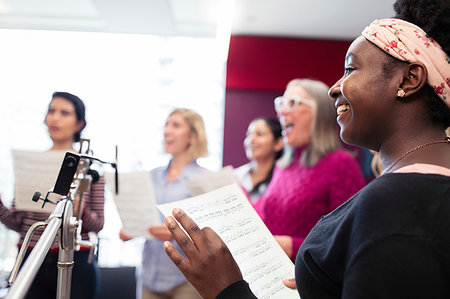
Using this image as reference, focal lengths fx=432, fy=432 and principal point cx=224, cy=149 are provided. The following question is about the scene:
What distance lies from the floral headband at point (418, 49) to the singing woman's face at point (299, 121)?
1.31m

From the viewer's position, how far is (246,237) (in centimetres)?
117

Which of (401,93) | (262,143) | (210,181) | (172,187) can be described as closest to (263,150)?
(262,143)

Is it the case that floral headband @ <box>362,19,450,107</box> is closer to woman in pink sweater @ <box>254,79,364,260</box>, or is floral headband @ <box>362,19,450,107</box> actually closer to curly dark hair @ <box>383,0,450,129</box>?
curly dark hair @ <box>383,0,450,129</box>

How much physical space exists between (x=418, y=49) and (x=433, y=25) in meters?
0.09

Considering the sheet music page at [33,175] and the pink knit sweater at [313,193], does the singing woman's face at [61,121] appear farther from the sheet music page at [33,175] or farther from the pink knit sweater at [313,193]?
the pink knit sweater at [313,193]

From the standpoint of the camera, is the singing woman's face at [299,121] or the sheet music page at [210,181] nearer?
the sheet music page at [210,181]

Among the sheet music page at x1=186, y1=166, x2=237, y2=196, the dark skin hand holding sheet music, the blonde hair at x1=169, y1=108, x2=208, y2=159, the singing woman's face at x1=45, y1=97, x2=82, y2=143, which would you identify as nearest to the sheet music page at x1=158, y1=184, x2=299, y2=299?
the dark skin hand holding sheet music

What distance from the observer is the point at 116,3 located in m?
4.29

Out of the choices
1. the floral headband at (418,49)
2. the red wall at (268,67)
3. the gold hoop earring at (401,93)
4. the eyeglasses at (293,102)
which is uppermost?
the red wall at (268,67)

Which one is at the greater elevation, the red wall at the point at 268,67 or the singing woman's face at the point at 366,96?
the red wall at the point at 268,67

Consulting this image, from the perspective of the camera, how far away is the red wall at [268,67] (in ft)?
18.5

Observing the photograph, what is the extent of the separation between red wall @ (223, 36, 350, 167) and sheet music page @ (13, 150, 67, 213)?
14.6ft

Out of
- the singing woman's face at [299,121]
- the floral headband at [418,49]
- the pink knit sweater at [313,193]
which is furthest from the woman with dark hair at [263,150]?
the floral headband at [418,49]

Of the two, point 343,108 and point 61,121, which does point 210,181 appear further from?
point 343,108
